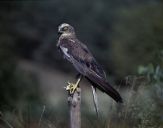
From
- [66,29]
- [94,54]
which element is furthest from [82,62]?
[94,54]

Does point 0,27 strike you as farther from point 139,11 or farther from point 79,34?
point 79,34

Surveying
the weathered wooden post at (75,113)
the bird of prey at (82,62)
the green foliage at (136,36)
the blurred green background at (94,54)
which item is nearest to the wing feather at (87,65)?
the bird of prey at (82,62)

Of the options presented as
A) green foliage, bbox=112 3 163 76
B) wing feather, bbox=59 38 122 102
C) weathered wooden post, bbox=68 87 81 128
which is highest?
green foliage, bbox=112 3 163 76

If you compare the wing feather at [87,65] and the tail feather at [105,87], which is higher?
the wing feather at [87,65]

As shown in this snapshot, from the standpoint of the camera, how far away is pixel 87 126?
1050cm

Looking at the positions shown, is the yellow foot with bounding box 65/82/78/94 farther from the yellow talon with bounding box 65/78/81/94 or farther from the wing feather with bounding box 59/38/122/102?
the wing feather with bounding box 59/38/122/102

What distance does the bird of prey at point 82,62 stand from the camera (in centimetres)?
961

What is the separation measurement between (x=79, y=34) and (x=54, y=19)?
72.4 inches

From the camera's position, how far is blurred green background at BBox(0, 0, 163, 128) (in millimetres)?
10742

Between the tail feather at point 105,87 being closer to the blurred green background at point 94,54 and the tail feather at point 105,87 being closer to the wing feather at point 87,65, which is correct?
the wing feather at point 87,65

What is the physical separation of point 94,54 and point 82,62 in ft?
116

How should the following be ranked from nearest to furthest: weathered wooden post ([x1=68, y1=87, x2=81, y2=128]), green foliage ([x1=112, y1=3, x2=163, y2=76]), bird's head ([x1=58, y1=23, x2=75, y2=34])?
1. weathered wooden post ([x1=68, y1=87, x2=81, y2=128])
2. bird's head ([x1=58, y1=23, x2=75, y2=34])
3. green foliage ([x1=112, y1=3, x2=163, y2=76])

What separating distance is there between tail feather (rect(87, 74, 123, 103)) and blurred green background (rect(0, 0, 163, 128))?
568mm

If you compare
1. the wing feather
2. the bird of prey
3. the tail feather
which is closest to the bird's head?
the bird of prey
